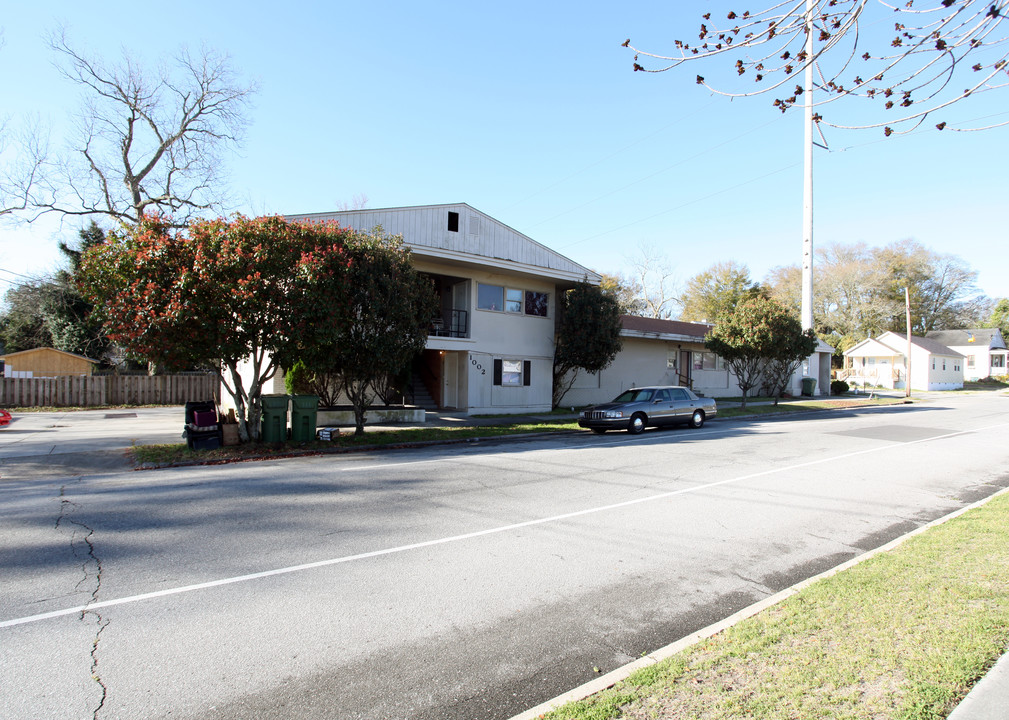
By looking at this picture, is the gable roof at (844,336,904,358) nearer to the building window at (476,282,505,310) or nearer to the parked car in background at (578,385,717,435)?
the parked car in background at (578,385,717,435)

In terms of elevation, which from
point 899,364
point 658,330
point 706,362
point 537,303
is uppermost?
point 537,303

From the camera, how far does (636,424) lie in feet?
56.4

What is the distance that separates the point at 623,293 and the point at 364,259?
4846 centimetres

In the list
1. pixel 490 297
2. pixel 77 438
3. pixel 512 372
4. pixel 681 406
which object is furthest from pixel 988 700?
pixel 512 372

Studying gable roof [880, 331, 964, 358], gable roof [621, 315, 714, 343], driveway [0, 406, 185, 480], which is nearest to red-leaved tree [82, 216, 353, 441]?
driveway [0, 406, 185, 480]

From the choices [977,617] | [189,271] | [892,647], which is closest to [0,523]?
[189,271]

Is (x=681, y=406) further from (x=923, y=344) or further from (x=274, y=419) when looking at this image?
(x=923, y=344)

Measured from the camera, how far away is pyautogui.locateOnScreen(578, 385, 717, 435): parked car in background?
16.9m

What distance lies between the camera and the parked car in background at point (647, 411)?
16.9m

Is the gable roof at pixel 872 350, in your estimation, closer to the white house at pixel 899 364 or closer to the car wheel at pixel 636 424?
the white house at pixel 899 364

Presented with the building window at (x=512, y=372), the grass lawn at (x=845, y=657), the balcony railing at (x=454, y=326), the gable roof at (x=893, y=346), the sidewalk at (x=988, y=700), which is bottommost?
the grass lawn at (x=845, y=657)

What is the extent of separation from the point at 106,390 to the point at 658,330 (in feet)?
87.6

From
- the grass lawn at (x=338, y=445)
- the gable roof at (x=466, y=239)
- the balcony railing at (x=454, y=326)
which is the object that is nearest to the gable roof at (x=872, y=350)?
the gable roof at (x=466, y=239)

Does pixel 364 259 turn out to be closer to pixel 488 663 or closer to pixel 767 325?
pixel 488 663
